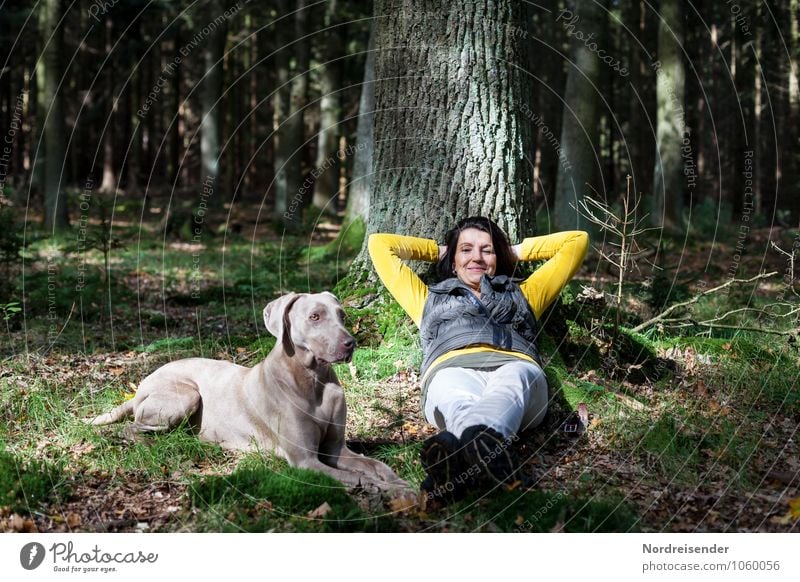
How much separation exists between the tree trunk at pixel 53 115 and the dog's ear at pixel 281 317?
467 inches

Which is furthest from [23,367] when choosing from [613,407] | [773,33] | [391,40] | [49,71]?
[773,33]

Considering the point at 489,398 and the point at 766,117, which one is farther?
the point at 766,117

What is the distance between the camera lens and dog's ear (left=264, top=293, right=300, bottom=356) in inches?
199

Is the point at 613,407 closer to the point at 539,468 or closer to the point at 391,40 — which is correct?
the point at 539,468

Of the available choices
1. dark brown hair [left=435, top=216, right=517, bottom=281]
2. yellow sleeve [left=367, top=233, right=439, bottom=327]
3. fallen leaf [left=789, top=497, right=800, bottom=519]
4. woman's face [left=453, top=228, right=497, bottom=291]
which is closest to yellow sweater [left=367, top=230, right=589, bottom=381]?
yellow sleeve [left=367, top=233, right=439, bottom=327]

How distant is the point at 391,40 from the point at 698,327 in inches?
170

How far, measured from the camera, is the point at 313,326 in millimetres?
5008

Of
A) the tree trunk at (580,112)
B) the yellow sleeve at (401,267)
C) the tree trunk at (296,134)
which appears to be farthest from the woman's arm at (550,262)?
the tree trunk at (296,134)

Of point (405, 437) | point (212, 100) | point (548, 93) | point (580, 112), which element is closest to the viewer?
point (405, 437)

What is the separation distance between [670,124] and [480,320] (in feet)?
44.5
